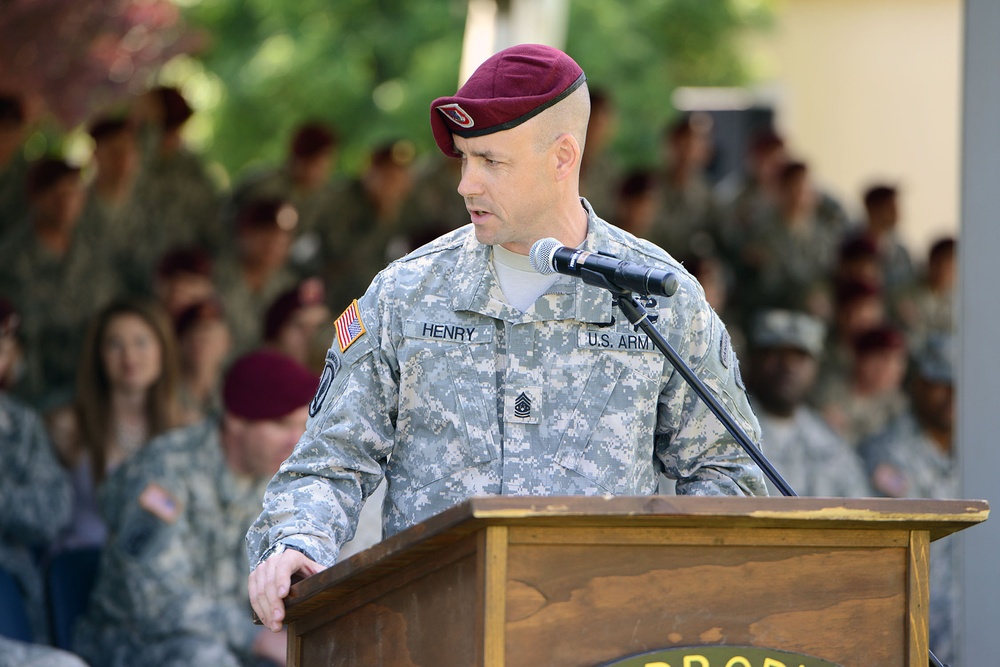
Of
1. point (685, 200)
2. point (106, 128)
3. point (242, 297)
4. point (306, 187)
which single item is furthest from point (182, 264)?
point (685, 200)

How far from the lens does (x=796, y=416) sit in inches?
268

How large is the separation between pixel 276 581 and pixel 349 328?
0.51 meters

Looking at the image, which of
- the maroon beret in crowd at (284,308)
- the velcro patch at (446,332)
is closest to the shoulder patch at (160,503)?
the maroon beret in crowd at (284,308)

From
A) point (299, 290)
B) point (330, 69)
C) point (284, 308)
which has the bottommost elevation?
point (284, 308)

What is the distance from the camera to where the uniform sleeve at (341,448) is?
88.3 inches

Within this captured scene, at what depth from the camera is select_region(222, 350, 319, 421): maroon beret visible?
4816 millimetres

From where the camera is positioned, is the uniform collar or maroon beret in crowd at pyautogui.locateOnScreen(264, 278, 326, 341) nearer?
the uniform collar

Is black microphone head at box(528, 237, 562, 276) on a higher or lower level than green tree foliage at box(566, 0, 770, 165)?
lower

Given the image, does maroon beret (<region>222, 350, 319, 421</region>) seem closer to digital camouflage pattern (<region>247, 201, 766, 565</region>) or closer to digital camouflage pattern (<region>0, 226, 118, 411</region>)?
digital camouflage pattern (<region>0, 226, 118, 411</region>)

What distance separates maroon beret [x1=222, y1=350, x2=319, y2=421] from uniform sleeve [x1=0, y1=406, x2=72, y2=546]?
0.78 m

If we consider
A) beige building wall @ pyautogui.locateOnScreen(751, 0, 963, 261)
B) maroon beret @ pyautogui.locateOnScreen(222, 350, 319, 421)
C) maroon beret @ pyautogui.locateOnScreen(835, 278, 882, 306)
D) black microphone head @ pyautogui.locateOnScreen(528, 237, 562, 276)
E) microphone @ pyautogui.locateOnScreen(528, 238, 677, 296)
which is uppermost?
beige building wall @ pyautogui.locateOnScreen(751, 0, 963, 261)

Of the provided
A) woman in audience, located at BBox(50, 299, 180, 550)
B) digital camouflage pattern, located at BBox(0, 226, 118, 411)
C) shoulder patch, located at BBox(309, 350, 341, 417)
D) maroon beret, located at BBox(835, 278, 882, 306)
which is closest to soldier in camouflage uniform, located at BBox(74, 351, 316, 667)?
woman in audience, located at BBox(50, 299, 180, 550)

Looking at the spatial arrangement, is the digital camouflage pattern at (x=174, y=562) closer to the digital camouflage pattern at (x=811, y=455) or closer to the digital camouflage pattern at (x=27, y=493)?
the digital camouflage pattern at (x=27, y=493)

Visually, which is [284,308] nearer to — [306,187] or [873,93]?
[306,187]
